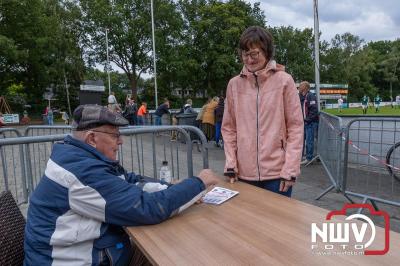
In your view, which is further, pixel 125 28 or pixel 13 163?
pixel 125 28

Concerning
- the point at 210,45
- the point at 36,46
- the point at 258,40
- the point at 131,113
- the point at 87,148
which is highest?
the point at 210,45

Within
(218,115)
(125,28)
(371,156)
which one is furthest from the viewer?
(125,28)

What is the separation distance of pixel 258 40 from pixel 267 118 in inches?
21.1

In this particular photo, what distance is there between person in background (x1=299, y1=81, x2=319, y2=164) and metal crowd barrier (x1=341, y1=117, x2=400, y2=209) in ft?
9.16

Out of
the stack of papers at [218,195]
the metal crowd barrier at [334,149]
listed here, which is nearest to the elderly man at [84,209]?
the stack of papers at [218,195]

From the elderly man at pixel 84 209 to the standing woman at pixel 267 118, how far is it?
79 centimetres

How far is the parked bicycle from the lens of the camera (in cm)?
467

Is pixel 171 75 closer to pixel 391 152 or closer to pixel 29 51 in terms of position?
pixel 29 51

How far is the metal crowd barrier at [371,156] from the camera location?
4.54 meters

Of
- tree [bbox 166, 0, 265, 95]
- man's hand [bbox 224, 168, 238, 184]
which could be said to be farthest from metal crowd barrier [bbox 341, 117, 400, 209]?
tree [bbox 166, 0, 265, 95]

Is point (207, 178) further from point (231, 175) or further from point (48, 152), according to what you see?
point (48, 152)

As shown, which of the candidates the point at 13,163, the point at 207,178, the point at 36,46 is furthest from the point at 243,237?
the point at 36,46

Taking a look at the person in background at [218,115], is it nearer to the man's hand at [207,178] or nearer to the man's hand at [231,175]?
the man's hand at [231,175]

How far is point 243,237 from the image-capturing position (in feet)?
5.42
